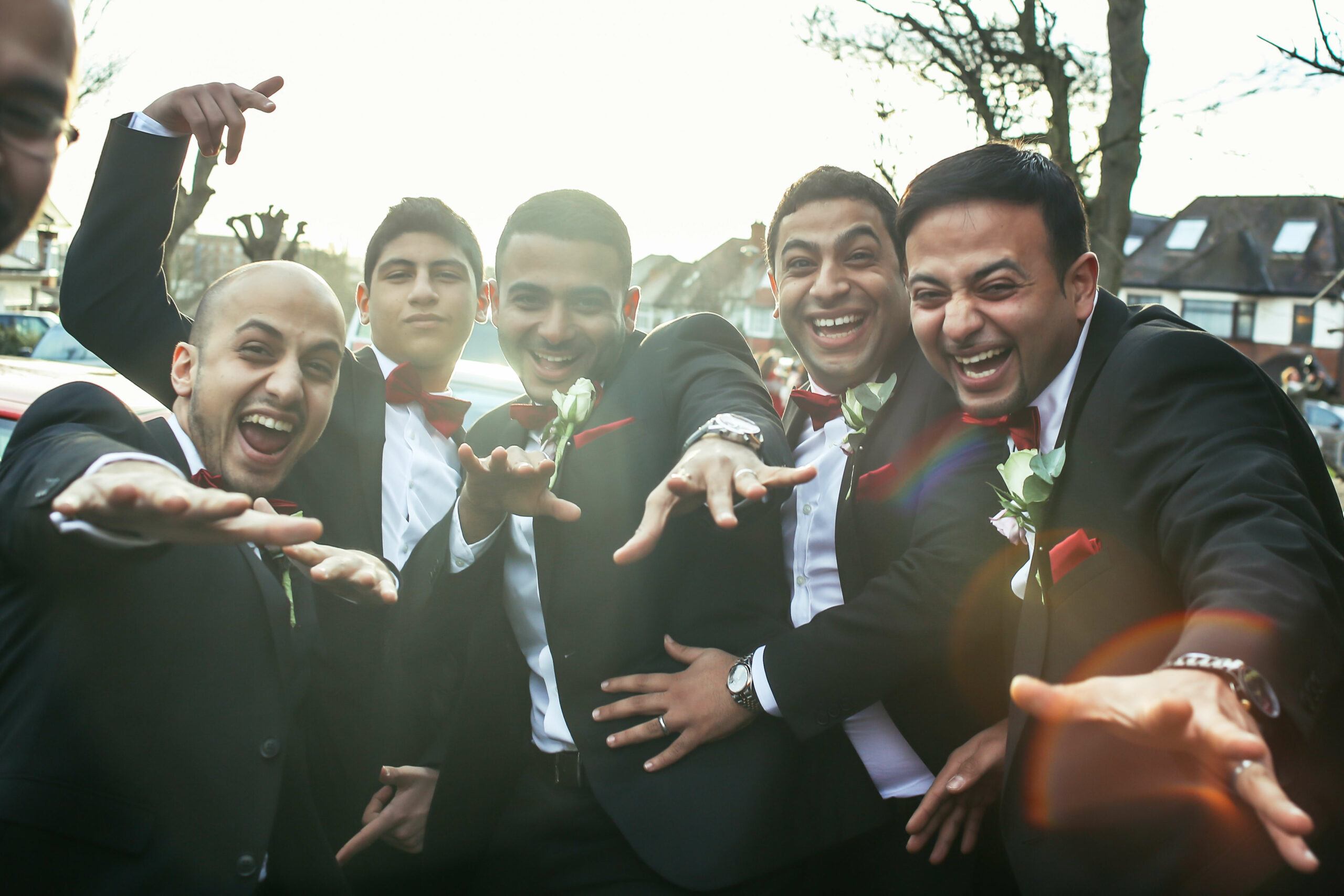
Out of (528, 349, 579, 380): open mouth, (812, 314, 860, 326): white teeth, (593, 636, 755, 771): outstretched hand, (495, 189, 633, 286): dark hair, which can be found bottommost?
(593, 636, 755, 771): outstretched hand

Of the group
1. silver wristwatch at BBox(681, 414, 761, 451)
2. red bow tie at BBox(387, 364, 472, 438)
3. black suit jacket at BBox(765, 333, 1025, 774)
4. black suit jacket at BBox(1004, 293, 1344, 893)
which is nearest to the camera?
black suit jacket at BBox(1004, 293, 1344, 893)

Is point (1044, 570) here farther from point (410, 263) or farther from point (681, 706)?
point (410, 263)

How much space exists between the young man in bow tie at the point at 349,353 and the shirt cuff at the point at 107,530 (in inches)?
34.0

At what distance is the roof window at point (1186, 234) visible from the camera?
135ft

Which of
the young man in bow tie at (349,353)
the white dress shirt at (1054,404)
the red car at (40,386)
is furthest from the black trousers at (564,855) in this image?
the red car at (40,386)

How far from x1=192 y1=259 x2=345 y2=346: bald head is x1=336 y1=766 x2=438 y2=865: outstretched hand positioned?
1465 millimetres

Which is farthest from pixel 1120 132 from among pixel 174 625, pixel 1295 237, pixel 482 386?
pixel 1295 237

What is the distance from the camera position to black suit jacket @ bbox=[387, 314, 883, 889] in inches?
86.4

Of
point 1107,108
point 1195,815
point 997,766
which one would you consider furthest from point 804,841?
point 1107,108

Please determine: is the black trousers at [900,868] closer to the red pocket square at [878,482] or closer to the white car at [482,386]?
the red pocket square at [878,482]

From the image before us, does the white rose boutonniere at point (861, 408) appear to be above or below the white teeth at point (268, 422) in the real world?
below

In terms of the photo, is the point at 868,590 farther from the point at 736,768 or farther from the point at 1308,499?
the point at 1308,499

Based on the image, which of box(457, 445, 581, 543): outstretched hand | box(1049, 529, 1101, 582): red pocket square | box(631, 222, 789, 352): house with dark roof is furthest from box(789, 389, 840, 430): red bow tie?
box(631, 222, 789, 352): house with dark roof

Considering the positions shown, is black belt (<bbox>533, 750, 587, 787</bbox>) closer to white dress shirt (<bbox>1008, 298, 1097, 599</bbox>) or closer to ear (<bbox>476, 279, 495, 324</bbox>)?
white dress shirt (<bbox>1008, 298, 1097, 599</bbox>)
